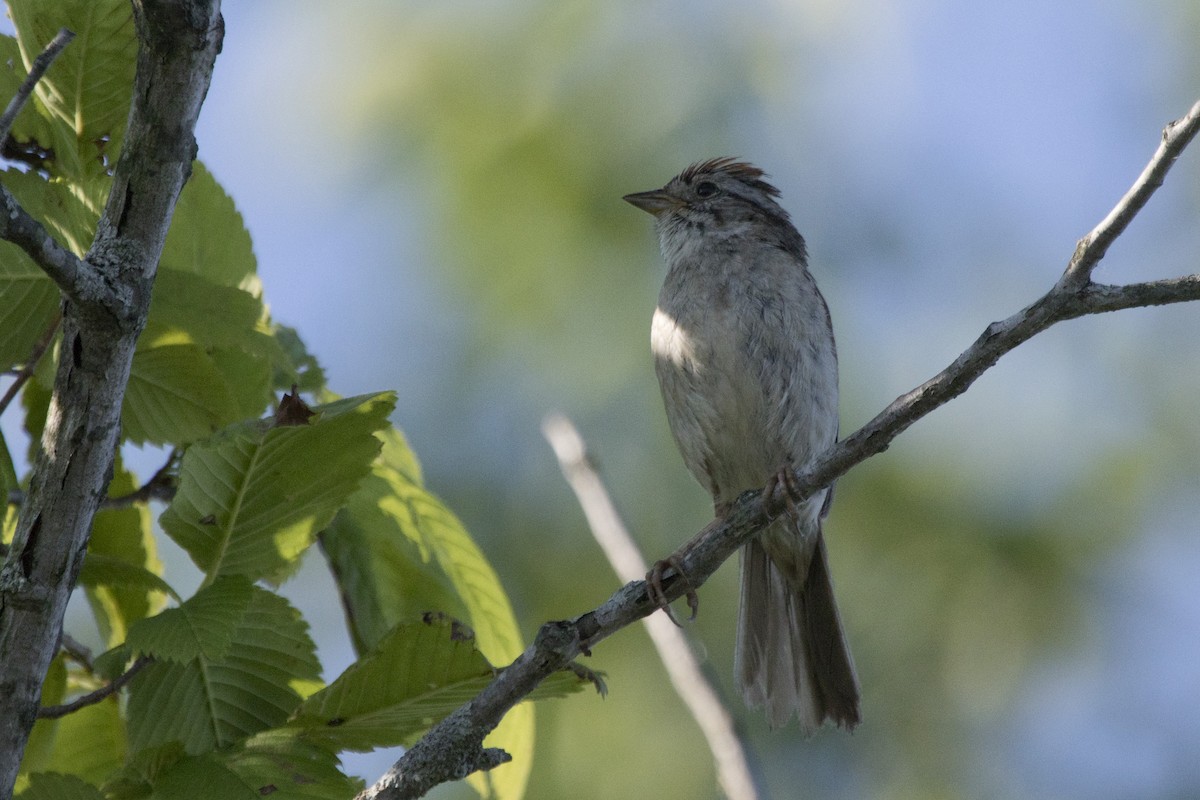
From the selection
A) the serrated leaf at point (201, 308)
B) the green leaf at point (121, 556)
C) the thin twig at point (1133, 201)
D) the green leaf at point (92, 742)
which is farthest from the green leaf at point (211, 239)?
the thin twig at point (1133, 201)

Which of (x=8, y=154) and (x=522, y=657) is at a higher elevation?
(x=8, y=154)

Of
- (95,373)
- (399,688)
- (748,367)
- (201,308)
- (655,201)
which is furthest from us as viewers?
(655,201)

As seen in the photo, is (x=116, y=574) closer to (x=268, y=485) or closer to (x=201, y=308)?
(x=268, y=485)

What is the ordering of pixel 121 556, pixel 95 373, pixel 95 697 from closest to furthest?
pixel 95 373 → pixel 95 697 → pixel 121 556

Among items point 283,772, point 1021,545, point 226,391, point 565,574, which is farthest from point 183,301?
point 1021,545

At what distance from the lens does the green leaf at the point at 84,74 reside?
2.55 m

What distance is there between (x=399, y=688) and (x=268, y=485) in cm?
47

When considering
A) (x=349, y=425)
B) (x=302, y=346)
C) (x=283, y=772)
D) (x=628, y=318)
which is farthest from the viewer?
(x=628, y=318)

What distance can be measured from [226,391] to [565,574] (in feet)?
11.0

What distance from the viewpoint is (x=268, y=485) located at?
8.02 feet

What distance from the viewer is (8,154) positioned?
270 cm

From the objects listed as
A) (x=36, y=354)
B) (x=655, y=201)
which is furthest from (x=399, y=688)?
(x=655, y=201)

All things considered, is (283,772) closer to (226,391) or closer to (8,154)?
(226,391)

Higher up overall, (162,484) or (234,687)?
(162,484)
